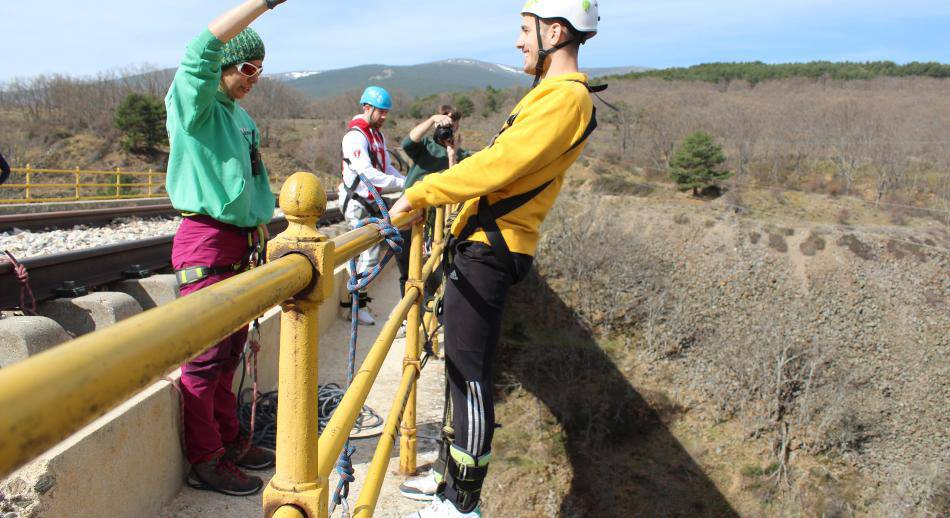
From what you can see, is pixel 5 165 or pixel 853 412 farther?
pixel 853 412

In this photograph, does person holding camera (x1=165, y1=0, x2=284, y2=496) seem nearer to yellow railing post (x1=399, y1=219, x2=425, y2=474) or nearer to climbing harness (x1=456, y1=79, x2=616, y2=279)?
A: yellow railing post (x1=399, y1=219, x2=425, y2=474)

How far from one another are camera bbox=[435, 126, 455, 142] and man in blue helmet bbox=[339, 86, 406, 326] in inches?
17.6

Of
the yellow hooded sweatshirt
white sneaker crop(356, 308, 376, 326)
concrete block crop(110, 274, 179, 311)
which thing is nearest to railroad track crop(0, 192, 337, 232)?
concrete block crop(110, 274, 179, 311)

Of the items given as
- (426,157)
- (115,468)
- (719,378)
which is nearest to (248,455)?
(115,468)

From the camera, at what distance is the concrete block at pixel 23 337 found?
2479 mm

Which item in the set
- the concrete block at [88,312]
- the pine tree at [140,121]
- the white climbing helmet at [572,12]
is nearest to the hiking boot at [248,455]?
the concrete block at [88,312]

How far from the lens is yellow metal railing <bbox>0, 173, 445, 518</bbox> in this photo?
495mm

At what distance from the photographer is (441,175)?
90.7 inches

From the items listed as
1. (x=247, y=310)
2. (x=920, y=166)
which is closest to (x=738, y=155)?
(x=920, y=166)

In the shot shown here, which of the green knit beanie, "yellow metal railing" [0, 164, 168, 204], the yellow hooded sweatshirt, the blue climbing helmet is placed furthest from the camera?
"yellow metal railing" [0, 164, 168, 204]

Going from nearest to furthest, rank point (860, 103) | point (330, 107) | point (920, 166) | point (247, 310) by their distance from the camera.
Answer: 1. point (247, 310)
2. point (920, 166)
3. point (860, 103)
4. point (330, 107)

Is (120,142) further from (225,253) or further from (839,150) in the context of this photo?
(839,150)

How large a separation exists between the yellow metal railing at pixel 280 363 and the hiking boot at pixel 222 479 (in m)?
0.98

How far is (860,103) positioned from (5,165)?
59.2 m
